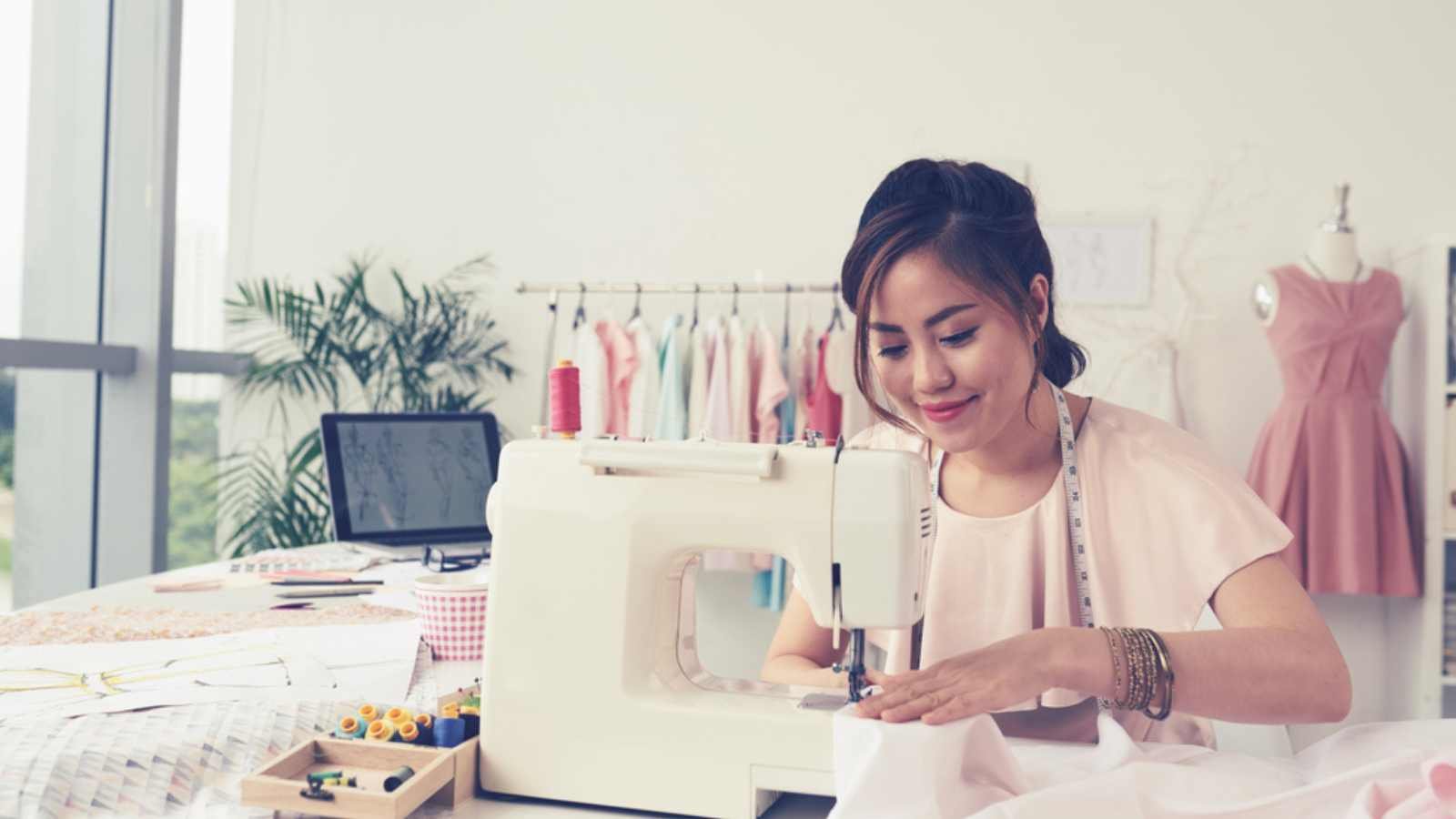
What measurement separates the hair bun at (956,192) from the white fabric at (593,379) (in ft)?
A: 7.57

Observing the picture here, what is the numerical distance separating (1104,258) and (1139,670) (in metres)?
2.74

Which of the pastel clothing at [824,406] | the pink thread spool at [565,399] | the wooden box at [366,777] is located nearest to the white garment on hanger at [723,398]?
the pastel clothing at [824,406]

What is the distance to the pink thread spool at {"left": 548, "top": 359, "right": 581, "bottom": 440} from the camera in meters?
1.14

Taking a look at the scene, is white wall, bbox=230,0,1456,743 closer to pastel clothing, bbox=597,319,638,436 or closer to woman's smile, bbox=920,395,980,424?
pastel clothing, bbox=597,319,638,436

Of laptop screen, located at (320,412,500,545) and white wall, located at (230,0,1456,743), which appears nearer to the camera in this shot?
laptop screen, located at (320,412,500,545)

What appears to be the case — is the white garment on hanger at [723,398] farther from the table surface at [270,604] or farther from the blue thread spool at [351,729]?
the blue thread spool at [351,729]

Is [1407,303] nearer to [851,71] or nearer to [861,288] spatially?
[851,71]

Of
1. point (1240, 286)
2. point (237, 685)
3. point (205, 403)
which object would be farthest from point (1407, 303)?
point (205, 403)

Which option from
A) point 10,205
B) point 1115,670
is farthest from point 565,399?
point 10,205

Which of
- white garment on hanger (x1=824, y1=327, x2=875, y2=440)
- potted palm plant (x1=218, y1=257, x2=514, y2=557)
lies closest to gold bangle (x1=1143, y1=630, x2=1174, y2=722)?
white garment on hanger (x1=824, y1=327, x2=875, y2=440)

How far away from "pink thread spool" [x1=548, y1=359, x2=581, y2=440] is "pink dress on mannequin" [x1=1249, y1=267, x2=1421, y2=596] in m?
2.62

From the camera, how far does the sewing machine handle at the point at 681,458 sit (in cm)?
107

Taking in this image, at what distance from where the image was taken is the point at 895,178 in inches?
52.4

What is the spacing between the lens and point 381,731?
1.05 meters
